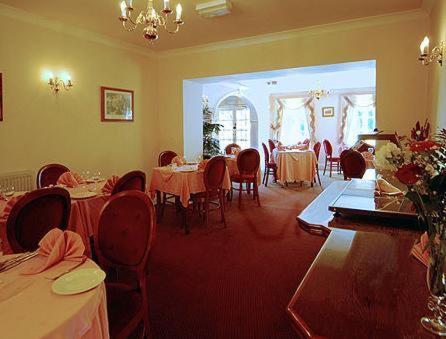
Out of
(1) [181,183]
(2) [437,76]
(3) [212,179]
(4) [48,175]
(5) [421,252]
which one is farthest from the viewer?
(3) [212,179]

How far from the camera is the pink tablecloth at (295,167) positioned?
24.7 feet

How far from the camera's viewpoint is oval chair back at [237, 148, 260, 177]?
5711 mm

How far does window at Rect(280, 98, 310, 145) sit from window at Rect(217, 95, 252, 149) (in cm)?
131

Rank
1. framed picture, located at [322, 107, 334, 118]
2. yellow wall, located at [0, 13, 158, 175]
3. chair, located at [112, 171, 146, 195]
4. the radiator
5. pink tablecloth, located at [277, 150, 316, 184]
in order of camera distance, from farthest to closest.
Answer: framed picture, located at [322, 107, 334, 118]
pink tablecloth, located at [277, 150, 316, 184]
yellow wall, located at [0, 13, 158, 175]
the radiator
chair, located at [112, 171, 146, 195]

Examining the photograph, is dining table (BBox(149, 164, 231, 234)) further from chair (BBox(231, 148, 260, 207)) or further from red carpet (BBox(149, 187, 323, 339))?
chair (BBox(231, 148, 260, 207))

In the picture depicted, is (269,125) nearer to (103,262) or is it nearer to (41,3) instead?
(41,3)

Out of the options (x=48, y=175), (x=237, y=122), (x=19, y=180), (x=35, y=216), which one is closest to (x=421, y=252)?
(x=35, y=216)

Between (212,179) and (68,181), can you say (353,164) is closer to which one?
(212,179)

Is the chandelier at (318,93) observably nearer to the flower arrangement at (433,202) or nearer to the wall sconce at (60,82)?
the wall sconce at (60,82)

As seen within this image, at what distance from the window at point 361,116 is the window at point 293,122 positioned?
137cm

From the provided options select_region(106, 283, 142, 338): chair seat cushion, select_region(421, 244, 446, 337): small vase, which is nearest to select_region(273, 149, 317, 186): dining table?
select_region(106, 283, 142, 338): chair seat cushion

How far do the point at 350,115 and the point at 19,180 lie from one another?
9.02 metres

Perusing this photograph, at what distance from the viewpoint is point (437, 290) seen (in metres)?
0.94

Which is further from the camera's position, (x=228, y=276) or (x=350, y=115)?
(x=350, y=115)
